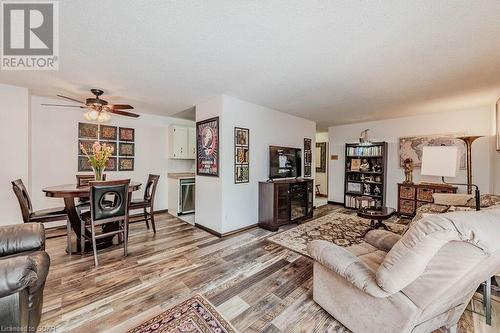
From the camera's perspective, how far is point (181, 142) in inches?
193

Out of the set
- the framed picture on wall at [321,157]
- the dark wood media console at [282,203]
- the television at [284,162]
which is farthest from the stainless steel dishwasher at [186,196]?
the framed picture on wall at [321,157]

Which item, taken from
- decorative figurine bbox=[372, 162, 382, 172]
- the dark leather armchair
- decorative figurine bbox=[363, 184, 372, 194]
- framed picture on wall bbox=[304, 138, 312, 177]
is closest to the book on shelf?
decorative figurine bbox=[372, 162, 382, 172]

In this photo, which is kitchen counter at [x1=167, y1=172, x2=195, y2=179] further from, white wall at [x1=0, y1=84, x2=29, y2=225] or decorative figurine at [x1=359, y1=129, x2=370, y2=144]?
decorative figurine at [x1=359, y1=129, x2=370, y2=144]

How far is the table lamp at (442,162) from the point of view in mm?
1783

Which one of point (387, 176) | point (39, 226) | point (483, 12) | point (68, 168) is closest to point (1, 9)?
point (39, 226)

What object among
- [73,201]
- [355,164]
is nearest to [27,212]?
Answer: [73,201]

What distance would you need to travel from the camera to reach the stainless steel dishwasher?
4.68 meters

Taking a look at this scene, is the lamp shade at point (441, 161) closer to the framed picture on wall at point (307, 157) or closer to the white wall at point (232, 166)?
the white wall at point (232, 166)

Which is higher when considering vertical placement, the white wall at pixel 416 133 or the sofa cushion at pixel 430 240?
the white wall at pixel 416 133

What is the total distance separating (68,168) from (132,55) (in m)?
2.98

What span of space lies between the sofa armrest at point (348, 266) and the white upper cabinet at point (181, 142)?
4.00 m

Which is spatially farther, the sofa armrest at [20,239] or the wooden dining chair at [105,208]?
the wooden dining chair at [105,208]

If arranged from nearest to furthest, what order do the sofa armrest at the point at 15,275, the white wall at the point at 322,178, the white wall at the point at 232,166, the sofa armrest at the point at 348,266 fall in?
the sofa armrest at the point at 15,275
the sofa armrest at the point at 348,266
the white wall at the point at 232,166
the white wall at the point at 322,178

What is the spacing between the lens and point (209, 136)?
361 centimetres
